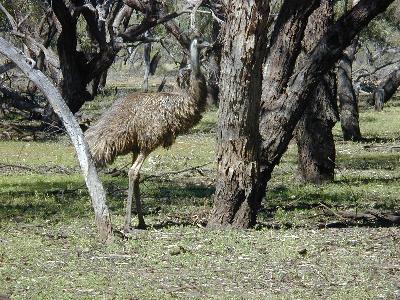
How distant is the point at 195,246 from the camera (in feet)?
30.6

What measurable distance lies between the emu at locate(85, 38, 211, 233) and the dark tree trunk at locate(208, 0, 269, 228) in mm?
423

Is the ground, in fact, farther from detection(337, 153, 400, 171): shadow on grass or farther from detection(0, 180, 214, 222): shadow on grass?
detection(337, 153, 400, 171): shadow on grass

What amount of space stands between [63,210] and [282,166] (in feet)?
22.1

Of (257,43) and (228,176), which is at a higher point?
(257,43)

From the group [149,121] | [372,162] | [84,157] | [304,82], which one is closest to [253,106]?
[304,82]

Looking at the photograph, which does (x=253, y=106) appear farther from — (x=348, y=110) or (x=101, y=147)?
(x=348, y=110)

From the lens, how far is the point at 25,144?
2225 centimetres

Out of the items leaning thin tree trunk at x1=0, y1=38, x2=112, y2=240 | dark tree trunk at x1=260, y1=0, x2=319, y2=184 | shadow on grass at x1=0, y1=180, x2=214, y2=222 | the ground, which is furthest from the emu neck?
shadow on grass at x1=0, y1=180, x2=214, y2=222

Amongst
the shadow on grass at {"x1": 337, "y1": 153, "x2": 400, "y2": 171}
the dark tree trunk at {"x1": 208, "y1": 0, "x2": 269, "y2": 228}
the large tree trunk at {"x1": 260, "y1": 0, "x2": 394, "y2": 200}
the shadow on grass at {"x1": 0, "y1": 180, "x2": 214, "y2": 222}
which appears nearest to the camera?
the dark tree trunk at {"x1": 208, "y1": 0, "x2": 269, "y2": 228}

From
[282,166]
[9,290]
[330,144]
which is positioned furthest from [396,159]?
[9,290]

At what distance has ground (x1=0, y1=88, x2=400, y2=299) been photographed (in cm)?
775

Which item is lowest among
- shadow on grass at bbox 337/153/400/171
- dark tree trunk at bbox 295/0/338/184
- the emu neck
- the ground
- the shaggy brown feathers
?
shadow on grass at bbox 337/153/400/171

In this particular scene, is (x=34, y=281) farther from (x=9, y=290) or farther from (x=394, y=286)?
(x=394, y=286)

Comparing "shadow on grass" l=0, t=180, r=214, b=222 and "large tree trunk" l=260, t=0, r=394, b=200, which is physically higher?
"large tree trunk" l=260, t=0, r=394, b=200
